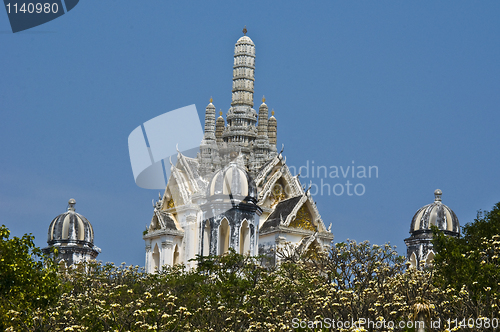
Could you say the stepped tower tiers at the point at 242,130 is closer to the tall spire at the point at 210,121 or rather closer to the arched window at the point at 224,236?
the tall spire at the point at 210,121

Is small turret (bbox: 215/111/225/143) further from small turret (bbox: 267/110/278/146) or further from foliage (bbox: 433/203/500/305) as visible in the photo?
foliage (bbox: 433/203/500/305)

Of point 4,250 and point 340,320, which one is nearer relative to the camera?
point 340,320

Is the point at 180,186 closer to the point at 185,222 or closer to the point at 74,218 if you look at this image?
the point at 185,222

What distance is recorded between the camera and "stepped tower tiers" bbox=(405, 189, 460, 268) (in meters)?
42.3

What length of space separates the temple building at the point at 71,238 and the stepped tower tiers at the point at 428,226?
15026mm

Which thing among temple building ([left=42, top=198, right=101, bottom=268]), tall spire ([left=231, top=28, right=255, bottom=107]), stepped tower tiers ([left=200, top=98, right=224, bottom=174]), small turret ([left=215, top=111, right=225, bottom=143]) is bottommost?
temple building ([left=42, top=198, right=101, bottom=268])

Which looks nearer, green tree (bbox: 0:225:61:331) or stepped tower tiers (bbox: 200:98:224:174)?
green tree (bbox: 0:225:61:331)

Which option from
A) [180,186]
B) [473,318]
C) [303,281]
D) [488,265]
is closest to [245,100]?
[180,186]

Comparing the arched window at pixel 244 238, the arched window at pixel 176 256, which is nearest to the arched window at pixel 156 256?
the arched window at pixel 176 256

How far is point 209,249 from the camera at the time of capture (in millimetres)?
36281

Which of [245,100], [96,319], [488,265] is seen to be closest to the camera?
[96,319]

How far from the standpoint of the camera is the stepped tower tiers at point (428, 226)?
42281 millimetres

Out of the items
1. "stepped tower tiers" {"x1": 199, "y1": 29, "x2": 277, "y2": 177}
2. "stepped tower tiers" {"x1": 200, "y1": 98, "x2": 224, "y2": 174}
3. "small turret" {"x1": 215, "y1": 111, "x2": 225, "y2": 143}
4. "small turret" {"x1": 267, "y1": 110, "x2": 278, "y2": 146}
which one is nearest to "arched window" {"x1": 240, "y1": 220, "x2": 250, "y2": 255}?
"stepped tower tiers" {"x1": 199, "y1": 29, "x2": 277, "y2": 177}

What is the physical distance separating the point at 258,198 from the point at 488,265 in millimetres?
16613
